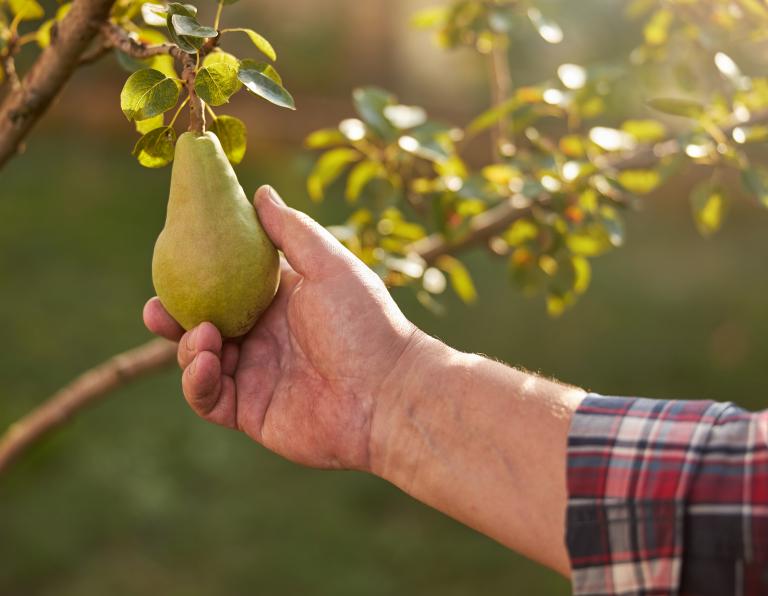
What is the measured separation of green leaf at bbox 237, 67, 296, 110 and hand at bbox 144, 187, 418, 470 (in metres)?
0.21

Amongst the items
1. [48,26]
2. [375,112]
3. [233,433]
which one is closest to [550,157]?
[375,112]

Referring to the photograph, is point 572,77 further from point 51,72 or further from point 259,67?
point 51,72

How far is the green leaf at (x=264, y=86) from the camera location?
0.91 m

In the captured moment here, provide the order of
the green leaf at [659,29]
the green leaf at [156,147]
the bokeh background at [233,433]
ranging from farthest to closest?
1. the bokeh background at [233,433]
2. the green leaf at [659,29]
3. the green leaf at [156,147]

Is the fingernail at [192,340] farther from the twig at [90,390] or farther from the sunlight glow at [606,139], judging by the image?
the sunlight glow at [606,139]

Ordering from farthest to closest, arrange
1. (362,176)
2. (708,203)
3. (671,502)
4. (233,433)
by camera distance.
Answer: (233,433) → (362,176) → (708,203) → (671,502)

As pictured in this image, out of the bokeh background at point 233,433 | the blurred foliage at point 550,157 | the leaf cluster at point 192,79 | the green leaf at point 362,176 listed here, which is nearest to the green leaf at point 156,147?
the leaf cluster at point 192,79

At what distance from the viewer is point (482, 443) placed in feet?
3.13

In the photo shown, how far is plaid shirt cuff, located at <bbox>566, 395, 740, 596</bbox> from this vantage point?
0.81 metres

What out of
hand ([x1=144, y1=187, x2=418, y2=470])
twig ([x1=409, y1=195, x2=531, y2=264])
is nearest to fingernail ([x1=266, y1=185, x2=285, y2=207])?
hand ([x1=144, y1=187, x2=418, y2=470])

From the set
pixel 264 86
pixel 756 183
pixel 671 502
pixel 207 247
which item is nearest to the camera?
pixel 671 502

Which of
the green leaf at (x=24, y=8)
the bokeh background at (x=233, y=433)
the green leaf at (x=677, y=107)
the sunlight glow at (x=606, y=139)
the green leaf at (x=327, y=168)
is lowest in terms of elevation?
the bokeh background at (x=233, y=433)

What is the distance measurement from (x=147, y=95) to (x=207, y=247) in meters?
0.18

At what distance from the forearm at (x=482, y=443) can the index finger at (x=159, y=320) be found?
1.03 feet
